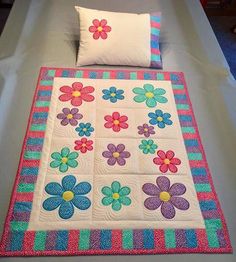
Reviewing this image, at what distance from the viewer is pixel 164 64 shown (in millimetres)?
1681

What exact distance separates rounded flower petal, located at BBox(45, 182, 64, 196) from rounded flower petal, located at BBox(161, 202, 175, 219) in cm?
36

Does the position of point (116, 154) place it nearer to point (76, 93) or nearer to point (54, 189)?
point (54, 189)

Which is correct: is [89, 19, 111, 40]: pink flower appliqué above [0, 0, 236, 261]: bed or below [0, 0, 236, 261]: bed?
above

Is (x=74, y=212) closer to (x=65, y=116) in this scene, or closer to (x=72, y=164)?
(x=72, y=164)

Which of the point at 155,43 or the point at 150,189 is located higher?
the point at 155,43

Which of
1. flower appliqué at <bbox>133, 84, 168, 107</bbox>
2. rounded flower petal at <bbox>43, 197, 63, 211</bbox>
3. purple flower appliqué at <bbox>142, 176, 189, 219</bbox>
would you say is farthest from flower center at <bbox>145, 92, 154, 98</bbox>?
rounded flower petal at <bbox>43, 197, 63, 211</bbox>

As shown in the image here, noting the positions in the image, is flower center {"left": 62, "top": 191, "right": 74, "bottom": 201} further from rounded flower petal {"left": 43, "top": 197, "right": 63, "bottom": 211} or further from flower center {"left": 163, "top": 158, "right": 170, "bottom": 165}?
flower center {"left": 163, "top": 158, "right": 170, "bottom": 165}

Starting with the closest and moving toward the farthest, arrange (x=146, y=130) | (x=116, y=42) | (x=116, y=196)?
1. (x=116, y=196)
2. (x=146, y=130)
3. (x=116, y=42)

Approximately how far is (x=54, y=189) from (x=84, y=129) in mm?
314

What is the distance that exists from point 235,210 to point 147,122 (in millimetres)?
510

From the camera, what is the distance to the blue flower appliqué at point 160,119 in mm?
1359

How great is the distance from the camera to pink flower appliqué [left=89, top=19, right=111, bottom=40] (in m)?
1.62

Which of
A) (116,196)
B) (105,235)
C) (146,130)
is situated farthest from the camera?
(146,130)

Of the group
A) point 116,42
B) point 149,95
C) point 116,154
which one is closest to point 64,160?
point 116,154
